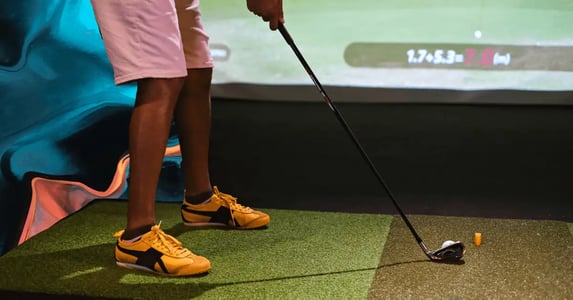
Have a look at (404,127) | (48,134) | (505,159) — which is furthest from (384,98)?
(48,134)

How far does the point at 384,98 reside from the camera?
3.64 meters

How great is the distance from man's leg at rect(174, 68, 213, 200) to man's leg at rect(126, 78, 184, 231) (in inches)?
11.5

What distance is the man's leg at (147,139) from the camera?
1.88 metres

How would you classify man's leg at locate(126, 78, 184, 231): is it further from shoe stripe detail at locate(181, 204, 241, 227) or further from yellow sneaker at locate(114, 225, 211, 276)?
shoe stripe detail at locate(181, 204, 241, 227)

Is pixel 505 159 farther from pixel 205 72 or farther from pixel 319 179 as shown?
pixel 205 72

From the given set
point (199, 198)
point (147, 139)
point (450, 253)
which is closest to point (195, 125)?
point (199, 198)

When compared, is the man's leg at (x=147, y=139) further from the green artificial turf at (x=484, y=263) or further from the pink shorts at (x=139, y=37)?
the green artificial turf at (x=484, y=263)

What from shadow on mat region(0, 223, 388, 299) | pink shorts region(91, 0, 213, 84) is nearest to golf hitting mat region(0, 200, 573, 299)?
shadow on mat region(0, 223, 388, 299)

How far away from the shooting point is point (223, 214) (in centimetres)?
230

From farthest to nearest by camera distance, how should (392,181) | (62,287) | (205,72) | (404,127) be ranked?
(404,127)
(392,181)
(205,72)
(62,287)

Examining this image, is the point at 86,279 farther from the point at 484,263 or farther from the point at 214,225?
the point at 484,263

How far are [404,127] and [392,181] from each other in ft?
1.93

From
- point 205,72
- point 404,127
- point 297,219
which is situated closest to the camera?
point 205,72

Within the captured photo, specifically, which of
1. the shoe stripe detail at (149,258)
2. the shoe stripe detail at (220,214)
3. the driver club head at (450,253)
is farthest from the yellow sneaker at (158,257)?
the driver club head at (450,253)
